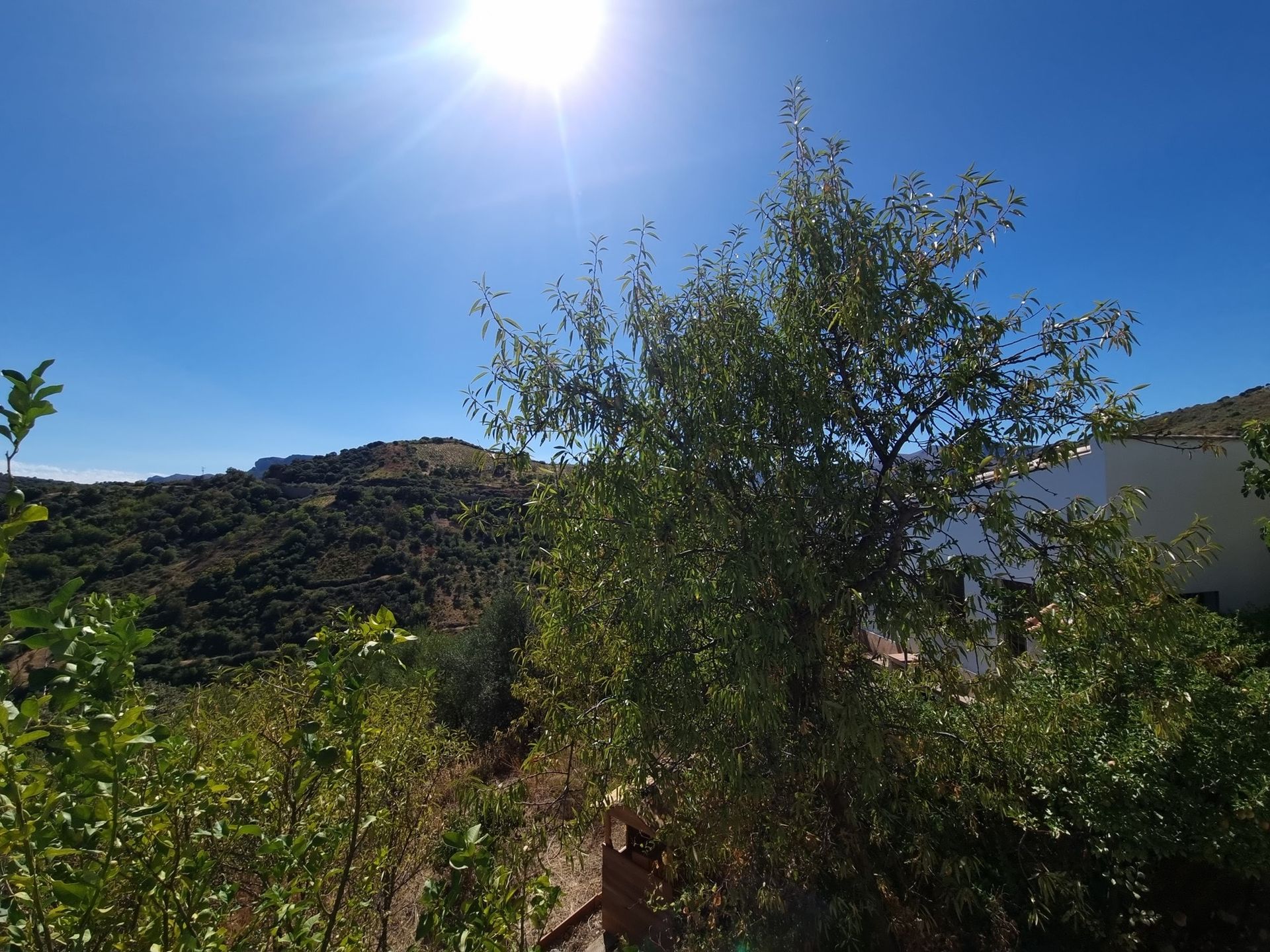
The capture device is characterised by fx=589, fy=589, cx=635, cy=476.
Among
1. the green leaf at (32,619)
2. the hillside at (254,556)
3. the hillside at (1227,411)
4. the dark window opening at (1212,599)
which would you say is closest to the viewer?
the green leaf at (32,619)

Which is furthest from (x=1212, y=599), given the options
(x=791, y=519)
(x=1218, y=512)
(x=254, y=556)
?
(x=254, y=556)

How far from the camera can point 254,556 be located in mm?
23391

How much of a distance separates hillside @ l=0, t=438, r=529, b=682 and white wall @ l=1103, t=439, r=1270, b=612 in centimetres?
1386

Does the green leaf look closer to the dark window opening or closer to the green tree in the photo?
the green tree

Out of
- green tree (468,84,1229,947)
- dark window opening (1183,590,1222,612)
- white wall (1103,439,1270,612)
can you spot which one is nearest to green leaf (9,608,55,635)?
green tree (468,84,1229,947)

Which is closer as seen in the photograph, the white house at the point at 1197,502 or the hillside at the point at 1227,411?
the white house at the point at 1197,502

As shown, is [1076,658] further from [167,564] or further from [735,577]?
[167,564]

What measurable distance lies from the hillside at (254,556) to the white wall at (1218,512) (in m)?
Result: 13.9

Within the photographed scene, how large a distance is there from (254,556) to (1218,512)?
91.9ft

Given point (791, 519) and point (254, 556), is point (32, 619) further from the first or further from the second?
point (254, 556)

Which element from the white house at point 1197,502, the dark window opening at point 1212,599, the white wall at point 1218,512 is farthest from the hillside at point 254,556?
the dark window opening at point 1212,599

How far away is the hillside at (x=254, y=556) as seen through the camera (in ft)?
61.4

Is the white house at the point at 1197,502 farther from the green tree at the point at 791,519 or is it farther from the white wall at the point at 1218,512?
the green tree at the point at 791,519

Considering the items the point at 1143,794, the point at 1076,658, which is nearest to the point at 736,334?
the point at 1076,658
